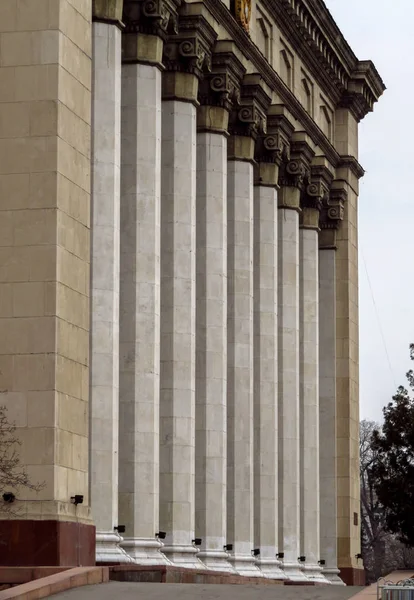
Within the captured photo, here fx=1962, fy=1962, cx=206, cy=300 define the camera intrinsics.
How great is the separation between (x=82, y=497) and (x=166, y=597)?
5778 mm

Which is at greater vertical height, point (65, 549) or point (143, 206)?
point (143, 206)

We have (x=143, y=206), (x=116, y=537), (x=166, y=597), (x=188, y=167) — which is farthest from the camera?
(x=188, y=167)

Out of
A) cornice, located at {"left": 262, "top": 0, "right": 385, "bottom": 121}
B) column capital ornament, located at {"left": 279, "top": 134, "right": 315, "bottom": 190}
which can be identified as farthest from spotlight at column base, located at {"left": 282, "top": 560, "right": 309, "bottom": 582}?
cornice, located at {"left": 262, "top": 0, "right": 385, "bottom": 121}

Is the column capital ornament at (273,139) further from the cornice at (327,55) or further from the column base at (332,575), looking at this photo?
the column base at (332,575)

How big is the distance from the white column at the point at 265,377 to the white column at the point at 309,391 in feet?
22.4

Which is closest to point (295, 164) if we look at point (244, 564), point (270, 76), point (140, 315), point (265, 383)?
point (270, 76)

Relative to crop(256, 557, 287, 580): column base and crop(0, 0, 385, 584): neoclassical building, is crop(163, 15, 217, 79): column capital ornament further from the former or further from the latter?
crop(256, 557, 287, 580): column base

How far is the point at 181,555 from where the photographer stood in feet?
214

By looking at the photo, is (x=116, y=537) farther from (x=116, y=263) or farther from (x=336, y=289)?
(x=336, y=289)

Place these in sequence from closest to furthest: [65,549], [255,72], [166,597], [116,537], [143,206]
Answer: [166,597] < [65,549] < [116,537] < [143,206] < [255,72]

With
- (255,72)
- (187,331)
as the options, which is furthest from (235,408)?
(255,72)

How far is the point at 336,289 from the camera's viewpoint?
3787 inches

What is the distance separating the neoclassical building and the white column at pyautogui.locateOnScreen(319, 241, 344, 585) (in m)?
0.11

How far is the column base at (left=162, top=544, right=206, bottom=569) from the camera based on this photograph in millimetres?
65000
